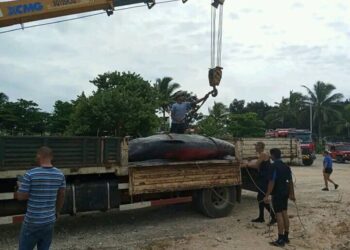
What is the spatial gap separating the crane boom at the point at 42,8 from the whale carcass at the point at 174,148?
3.56 m

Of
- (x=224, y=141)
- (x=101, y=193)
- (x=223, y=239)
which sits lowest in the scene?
(x=223, y=239)

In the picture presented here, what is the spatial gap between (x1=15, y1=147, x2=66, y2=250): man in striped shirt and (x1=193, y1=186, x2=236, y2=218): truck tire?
5.06m

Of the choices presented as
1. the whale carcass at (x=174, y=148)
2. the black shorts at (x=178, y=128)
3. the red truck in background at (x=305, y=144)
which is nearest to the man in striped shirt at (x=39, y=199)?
the whale carcass at (x=174, y=148)

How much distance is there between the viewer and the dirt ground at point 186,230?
7.74 metres

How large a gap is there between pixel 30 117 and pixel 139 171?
40.3 meters

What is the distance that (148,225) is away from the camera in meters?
9.23

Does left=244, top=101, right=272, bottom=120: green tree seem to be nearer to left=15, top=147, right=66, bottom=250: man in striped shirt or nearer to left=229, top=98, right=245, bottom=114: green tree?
left=229, top=98, right=245, bottom=114: green tree

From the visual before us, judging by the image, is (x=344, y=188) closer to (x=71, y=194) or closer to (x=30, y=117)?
(x=71, y=194)

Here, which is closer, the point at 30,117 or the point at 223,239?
A: the point at 223,239

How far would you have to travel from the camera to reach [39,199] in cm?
495

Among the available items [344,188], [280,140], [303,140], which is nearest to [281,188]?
[280,140]

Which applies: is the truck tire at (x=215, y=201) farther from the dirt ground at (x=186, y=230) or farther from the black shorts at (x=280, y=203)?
the black shorts at (x=280, y=203)

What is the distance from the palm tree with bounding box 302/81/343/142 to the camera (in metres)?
66.1

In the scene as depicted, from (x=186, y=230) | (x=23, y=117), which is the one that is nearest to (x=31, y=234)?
(x=186, y=230)
